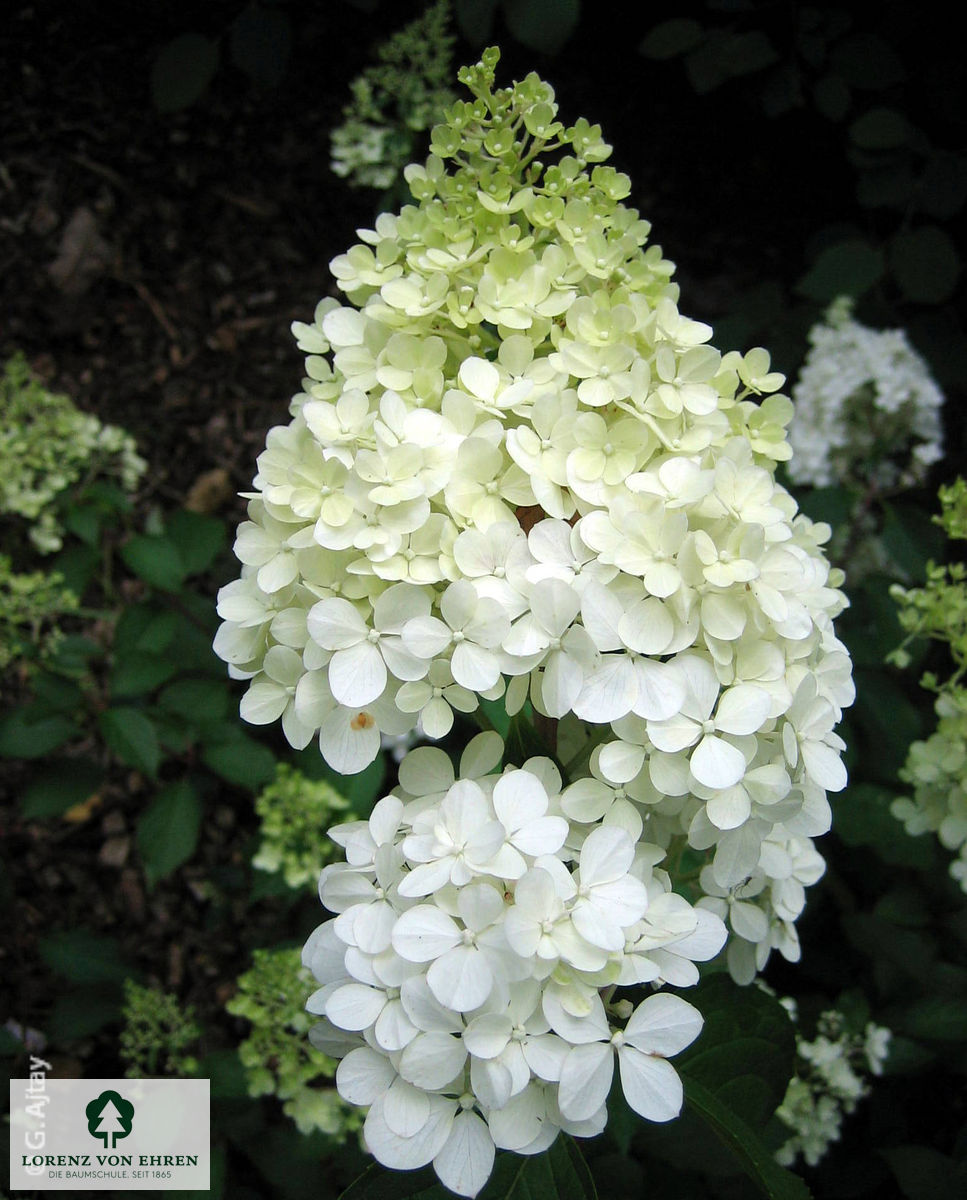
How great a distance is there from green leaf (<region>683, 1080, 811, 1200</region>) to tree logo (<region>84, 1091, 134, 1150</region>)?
2.07 ft

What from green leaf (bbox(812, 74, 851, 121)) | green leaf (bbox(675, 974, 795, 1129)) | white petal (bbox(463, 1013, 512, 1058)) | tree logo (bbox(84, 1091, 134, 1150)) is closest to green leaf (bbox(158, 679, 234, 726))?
tree logo (bbox(84, 1091, 134, 1150))

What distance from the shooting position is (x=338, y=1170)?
1.27m

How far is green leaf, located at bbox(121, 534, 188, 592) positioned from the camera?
150 centimetres

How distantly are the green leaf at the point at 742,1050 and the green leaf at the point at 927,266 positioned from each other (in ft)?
4.85

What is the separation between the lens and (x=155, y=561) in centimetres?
151

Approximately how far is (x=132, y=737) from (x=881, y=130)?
173 cm

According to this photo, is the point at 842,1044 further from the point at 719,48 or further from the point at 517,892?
the point at 719,48

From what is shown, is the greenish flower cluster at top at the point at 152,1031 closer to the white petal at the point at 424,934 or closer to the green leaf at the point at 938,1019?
the white petal at the point at 424,934

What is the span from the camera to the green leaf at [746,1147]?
0.70 meters

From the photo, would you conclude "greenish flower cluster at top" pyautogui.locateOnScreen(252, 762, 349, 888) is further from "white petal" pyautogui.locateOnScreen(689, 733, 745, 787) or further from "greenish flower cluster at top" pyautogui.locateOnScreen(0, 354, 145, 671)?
"white petal" pyautogui.locateOnScreen(689, 733, 745, 787)

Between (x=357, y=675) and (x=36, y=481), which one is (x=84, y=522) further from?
(x=357, y=675)

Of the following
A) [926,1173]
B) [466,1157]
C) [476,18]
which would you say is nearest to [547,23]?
[476,18]

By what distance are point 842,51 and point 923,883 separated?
5.22ft

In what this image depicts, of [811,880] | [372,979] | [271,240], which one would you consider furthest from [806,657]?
[271,240]
